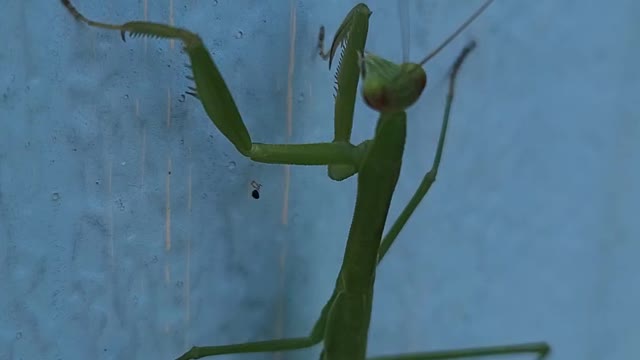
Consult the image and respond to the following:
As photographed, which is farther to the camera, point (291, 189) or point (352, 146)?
point (291, 189)

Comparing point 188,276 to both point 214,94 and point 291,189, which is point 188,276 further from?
point 214,94

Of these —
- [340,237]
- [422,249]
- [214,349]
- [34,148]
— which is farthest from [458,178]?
[34,148]

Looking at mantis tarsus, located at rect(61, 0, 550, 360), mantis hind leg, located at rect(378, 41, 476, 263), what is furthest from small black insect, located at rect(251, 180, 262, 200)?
mantis hind leg, located at rect(378, 41, 476, 263)

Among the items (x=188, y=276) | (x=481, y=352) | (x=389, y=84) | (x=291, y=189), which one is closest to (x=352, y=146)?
(x=389, y=84)

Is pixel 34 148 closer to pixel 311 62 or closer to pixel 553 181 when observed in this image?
pixel 311 62

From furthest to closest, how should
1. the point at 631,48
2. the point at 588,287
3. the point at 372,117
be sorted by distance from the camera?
the point at 588,287 < the point at 631,48 < the point at 372,117

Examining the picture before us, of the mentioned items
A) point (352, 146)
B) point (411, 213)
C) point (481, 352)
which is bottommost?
point (481, 352)
